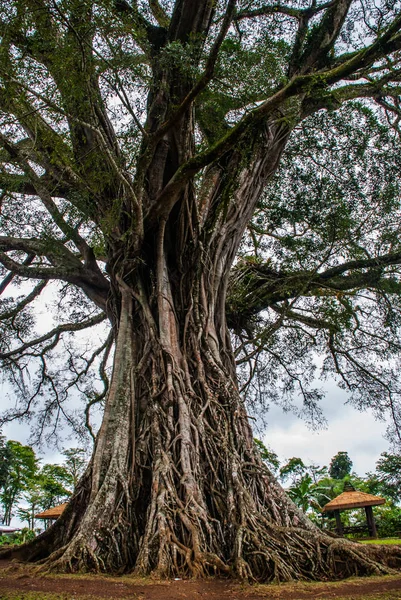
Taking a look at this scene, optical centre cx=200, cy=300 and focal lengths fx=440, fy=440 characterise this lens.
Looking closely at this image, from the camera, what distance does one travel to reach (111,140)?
509cm

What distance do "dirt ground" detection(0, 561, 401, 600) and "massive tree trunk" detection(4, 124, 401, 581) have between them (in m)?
0.19

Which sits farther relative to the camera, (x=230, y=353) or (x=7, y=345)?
(x=7, y=345)

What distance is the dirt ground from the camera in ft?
7.45

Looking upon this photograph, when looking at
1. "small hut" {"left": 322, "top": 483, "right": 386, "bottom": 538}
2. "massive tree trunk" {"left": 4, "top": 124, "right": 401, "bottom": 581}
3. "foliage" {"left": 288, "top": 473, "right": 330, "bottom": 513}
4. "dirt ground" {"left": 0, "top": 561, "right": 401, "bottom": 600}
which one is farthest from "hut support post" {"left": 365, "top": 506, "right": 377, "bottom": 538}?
"dirt ground" {"left": 0, "top": 561, "right": 401, "bottom": 600}

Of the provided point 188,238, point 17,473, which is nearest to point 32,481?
point 17,473

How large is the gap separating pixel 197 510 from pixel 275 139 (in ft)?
16.1

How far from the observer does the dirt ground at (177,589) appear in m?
2.27

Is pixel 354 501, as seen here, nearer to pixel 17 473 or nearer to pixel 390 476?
pixel 390 476

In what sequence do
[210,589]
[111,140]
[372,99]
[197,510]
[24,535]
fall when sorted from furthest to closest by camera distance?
1. [24,535]
2. [372,99]
3. [111,140]
4. [197,510]
5. [210,589]

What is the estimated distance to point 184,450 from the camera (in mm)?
3730

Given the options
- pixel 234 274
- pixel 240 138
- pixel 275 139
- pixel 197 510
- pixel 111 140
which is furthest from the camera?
pixel 234 274

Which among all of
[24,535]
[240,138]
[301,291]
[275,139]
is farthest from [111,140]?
[24,535]

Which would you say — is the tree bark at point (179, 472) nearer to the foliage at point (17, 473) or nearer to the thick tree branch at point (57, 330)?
the thick tree branch at point (57, 330)

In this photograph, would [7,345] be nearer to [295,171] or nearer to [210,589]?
[295,171]
